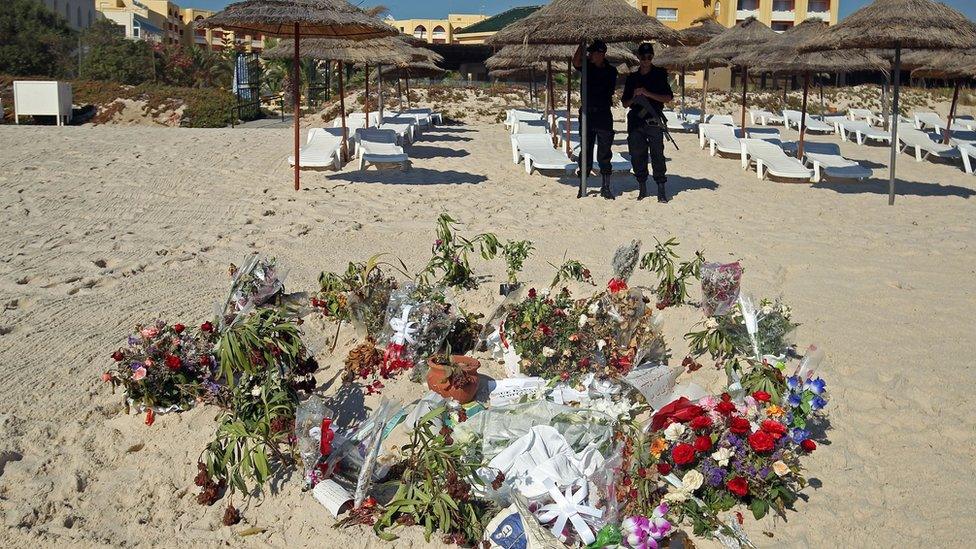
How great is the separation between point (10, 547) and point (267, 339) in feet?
3.75

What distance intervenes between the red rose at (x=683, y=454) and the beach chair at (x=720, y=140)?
10.8m

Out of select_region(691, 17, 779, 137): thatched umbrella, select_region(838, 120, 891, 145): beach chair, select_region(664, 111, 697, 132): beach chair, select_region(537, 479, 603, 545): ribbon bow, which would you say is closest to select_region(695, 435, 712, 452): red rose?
select_region(537, 479, 603, 545): ribbon bow

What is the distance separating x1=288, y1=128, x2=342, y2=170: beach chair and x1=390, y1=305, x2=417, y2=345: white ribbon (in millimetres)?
6360

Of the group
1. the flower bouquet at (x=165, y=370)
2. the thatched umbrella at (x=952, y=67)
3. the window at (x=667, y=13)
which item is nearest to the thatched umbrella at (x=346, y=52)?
the flower bouquet at (x=165, y=370)

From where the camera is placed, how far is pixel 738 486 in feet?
9.82

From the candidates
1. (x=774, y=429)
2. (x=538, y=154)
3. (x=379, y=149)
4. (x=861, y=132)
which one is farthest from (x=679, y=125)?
(x=774, y=429)

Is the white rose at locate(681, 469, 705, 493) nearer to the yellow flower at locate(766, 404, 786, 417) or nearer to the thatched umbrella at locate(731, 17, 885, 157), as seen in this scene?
the yellow flower at locate(766, 404, 786, 417)

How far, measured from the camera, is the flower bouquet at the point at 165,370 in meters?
3.63

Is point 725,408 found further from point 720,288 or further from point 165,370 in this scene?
point 165,370

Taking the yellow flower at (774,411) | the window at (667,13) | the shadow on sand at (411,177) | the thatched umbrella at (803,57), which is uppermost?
the window at (667,13)

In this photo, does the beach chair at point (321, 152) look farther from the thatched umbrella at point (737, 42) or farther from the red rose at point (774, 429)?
the red rose at point (774, 429)

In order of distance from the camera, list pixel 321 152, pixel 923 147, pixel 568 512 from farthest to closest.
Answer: pixel 923 147 → pixel 321 152 → pixel 568 512

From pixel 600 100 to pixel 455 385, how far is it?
19.2ft

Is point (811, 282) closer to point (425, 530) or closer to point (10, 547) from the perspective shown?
point (425, 530)
